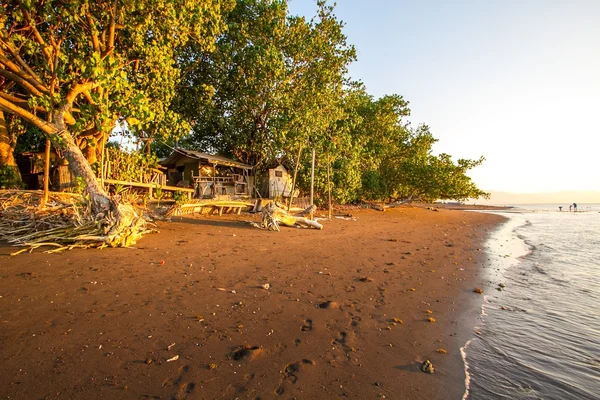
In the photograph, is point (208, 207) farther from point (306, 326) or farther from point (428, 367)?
point (428, 367)

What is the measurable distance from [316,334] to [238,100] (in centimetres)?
1898

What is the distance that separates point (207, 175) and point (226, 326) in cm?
2083

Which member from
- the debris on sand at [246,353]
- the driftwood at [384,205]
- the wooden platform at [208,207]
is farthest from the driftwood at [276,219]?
the driftwood at [384,205]

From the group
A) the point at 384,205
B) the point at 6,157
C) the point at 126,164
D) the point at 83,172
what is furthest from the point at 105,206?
the point at 384,205

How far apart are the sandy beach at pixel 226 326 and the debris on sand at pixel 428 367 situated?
0.05m

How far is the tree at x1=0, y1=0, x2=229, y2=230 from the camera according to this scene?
874 centimetres

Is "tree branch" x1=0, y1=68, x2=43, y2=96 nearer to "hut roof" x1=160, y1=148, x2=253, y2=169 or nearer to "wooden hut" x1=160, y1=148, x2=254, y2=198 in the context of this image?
"hut roof" x1=160, y1=148, x2=253, y2=169

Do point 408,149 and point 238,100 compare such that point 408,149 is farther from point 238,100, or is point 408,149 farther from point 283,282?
point 283,282

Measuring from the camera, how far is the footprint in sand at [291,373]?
281 centimetres

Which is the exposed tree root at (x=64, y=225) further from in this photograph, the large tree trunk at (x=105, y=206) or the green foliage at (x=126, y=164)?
the green foliage at (x=126, y=164)

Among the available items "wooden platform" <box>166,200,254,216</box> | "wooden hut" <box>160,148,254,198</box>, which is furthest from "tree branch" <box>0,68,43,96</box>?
"wooden hut" <box>160,148,254,198</box>

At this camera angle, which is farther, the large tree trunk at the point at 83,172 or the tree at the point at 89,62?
the tree at the point at 89,62

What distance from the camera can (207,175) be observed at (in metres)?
23.4

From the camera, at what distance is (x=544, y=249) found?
12.5m
